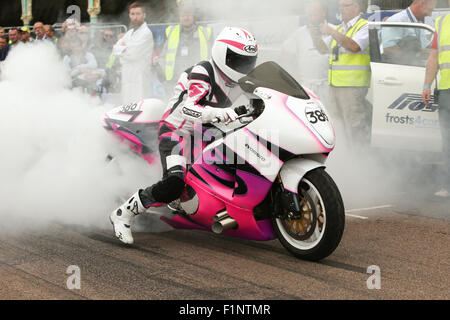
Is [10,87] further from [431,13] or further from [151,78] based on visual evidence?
[431,13]

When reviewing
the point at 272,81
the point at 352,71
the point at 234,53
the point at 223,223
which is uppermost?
the point at 234,53

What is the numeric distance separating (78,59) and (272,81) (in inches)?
221

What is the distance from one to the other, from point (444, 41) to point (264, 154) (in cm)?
315

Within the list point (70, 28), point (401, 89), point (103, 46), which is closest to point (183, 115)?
point (401, 89)

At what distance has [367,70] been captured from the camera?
730 cm

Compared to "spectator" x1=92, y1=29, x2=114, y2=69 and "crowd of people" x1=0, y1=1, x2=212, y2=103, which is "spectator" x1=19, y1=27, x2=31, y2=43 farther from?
"spectator" x1=92, y1=29, x2=114, y2=69

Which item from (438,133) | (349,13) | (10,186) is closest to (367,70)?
(349,13)

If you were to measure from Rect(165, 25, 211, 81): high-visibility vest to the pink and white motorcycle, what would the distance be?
3857 millimetres

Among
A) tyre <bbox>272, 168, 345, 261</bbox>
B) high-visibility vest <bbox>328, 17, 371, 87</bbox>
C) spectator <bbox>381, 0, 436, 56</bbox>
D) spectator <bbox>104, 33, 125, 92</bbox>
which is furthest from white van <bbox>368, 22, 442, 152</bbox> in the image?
spectator <bbox>104, 33, 125, 92</bbox>

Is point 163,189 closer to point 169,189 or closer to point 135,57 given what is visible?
point 169,189

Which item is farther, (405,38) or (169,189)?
(405,38)

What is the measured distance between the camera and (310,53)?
802 cm

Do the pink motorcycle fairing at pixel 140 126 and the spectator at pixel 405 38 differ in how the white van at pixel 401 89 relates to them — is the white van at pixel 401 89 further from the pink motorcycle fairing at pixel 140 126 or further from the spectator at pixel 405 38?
the pink motorcycle fairing at pixel 140 126
